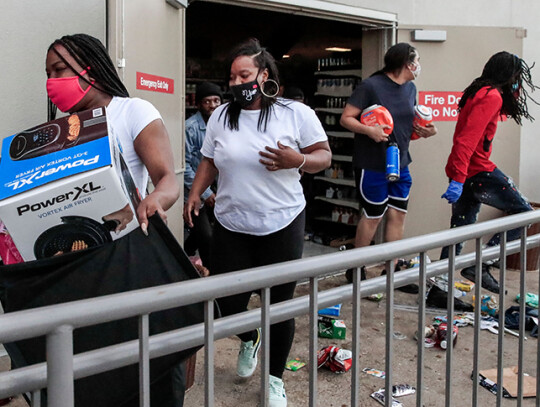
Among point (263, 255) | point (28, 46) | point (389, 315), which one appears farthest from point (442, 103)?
point (389, 315)

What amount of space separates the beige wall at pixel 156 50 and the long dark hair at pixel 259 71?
595mm

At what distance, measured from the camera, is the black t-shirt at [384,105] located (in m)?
4.79

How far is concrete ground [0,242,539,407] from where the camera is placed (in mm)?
3289

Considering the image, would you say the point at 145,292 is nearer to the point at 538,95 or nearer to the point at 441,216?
the point at 441,216

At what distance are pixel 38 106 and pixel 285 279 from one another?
2462 mm

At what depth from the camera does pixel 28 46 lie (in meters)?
3.32

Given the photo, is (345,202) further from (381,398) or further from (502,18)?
(381,398)

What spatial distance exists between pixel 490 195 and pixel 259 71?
2582 mm

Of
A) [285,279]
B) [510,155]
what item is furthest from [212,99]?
[285,279]

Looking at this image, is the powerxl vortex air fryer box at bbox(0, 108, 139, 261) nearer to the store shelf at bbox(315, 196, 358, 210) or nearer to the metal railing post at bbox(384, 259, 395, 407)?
the metal railing post at bbox(384, 259, 395, 407)

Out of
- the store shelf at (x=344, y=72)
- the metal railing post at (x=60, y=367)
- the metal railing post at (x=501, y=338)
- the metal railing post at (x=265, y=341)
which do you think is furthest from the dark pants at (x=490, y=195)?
the metal railing post at (x=60, y=367)

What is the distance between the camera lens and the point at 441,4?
6055 mm

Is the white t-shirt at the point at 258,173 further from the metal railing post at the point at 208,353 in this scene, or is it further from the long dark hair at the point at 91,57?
the metal railing post at the point at 208,353

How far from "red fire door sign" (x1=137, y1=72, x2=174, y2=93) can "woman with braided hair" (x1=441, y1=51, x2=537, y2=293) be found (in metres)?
2.15
